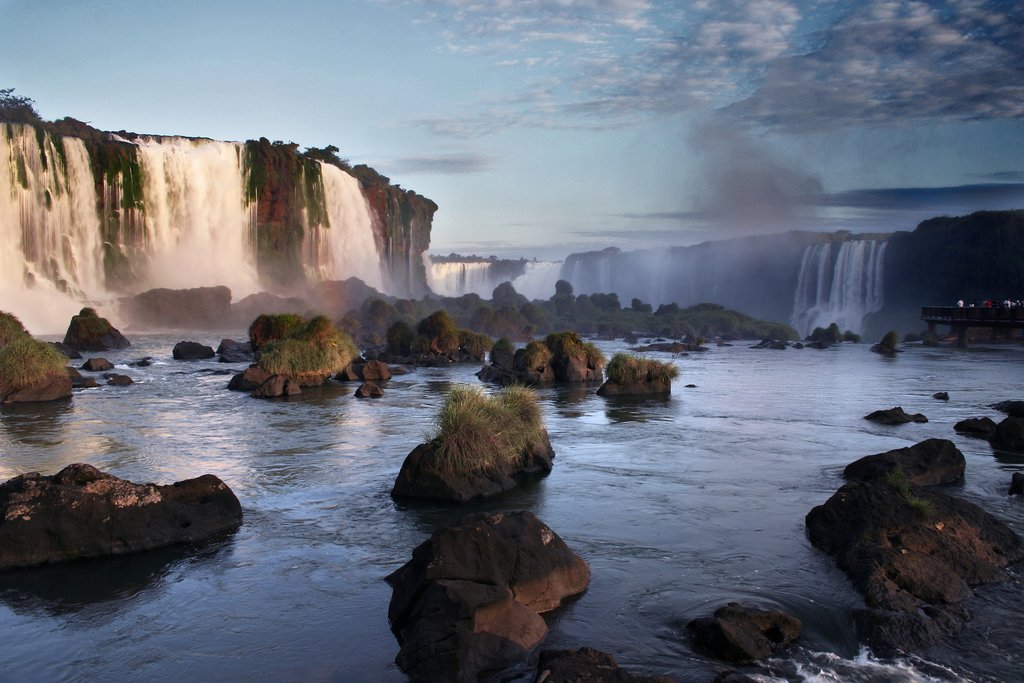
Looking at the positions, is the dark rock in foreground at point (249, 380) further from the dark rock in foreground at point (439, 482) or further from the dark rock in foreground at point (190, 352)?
the dark rock in foreground at point (439, 482)

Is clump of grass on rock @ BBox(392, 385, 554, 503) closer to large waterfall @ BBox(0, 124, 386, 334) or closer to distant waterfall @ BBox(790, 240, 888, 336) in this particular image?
large waterfall @ BBox(0, 124, 386, 334)

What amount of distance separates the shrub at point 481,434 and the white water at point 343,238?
6763 centimetres

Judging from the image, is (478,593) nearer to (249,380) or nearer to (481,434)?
(481,434)

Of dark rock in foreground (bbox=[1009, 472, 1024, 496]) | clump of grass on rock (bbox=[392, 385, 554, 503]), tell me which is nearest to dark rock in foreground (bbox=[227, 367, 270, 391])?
clump of grass on rock (bbox=[392, 385, 554, 503])

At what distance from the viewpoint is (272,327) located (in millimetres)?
32062

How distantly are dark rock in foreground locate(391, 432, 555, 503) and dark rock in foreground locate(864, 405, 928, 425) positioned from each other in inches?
471

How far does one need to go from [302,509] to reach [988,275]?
84.8 meters

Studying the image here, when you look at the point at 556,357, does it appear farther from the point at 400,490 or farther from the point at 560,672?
the point at 560,672

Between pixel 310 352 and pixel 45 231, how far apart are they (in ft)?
123

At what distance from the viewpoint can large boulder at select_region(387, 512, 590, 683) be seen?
6398 mm

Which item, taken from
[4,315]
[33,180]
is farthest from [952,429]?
[33,180]

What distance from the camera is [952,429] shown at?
18.5m

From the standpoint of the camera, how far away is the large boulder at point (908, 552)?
727 centimetres

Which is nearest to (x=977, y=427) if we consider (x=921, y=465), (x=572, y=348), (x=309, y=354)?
(x=921, y=465)
